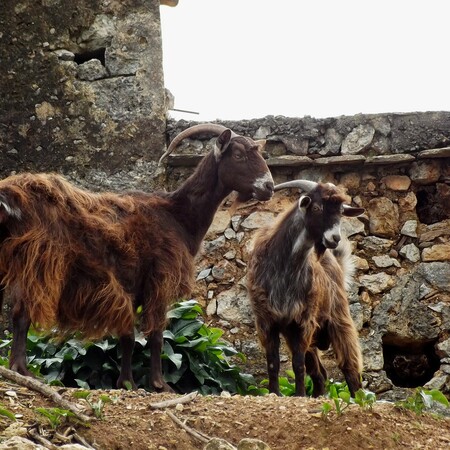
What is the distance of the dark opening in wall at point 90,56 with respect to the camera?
1032 centimetres

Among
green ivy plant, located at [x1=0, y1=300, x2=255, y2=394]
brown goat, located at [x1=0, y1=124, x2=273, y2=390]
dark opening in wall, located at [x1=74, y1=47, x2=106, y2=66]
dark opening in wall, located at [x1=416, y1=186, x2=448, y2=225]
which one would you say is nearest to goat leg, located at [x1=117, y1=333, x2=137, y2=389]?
brown goat, located at [x1=0, y1=124, x2=273, y2=390]

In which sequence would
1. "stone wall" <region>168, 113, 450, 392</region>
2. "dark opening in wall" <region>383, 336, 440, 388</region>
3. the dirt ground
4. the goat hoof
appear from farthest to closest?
"dark opening in wall" <region>383, 336, 440, 388</region>
"stone wall" <region>168, 113, 450, 392</region>
the goat hoof
the dirt ground

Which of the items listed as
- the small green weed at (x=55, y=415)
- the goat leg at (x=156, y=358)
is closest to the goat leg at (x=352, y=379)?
the goat leg at (x=156, y=358)

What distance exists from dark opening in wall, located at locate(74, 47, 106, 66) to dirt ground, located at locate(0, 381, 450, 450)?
494 centimetres

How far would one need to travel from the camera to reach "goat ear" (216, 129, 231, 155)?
795 centimetres

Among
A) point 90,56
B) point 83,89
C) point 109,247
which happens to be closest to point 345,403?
point 109,247

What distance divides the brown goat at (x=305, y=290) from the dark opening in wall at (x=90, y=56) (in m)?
2.86

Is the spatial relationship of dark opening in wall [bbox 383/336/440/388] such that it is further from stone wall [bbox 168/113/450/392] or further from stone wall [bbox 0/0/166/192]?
stone wall [bbox 0/0/166/192]

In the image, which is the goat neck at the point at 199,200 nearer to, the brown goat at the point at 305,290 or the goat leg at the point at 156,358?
the brown goat at the point at 305,290

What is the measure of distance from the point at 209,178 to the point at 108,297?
1.49 meters

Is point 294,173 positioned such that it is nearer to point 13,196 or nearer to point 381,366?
point 381,366

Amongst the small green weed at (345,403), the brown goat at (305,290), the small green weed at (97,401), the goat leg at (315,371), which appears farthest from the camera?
the goat leg at (315,371)

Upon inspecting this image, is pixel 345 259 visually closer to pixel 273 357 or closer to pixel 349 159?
pixel 349 159

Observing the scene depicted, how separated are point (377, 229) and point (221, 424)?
4.41 m
